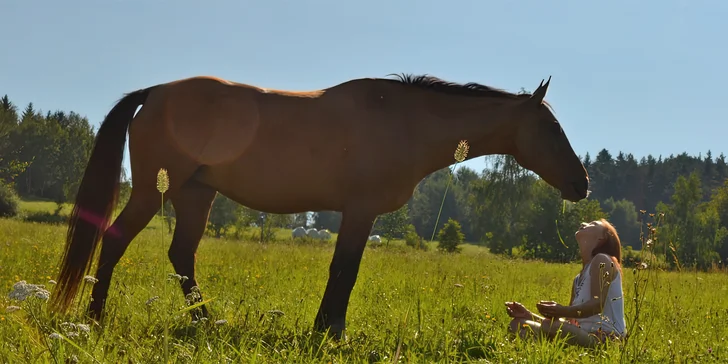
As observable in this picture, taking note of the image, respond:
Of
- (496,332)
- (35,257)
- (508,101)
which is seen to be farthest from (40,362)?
(35,257)

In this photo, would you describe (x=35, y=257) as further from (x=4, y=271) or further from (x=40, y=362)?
(x=40, y=362)

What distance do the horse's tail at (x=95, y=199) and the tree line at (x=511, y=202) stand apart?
1.45 feet

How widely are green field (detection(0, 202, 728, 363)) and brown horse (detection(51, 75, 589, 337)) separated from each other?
17.3 inches

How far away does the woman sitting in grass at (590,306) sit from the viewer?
3.72m

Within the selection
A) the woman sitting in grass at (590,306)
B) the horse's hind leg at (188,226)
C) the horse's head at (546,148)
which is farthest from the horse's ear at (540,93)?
the horse's hind leg at (188,226)

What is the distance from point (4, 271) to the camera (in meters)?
5.99

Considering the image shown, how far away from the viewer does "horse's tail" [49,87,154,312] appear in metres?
3.93

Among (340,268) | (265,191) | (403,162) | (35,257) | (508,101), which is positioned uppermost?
(508,101)

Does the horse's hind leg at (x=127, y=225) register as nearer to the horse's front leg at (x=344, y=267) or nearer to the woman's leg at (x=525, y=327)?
the horse's front leg at (x=344, y=267)

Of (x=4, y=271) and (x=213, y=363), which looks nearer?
(x=213, y=363)

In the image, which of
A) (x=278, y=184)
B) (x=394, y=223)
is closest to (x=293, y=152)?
(x=278, y=184)

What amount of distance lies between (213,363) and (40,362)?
74 cm

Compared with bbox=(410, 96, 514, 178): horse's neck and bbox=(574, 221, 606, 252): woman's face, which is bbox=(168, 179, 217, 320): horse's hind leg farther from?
bbox=(574, 221, 606, 252): woman's face

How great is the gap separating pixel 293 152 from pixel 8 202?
4207 centimetres
